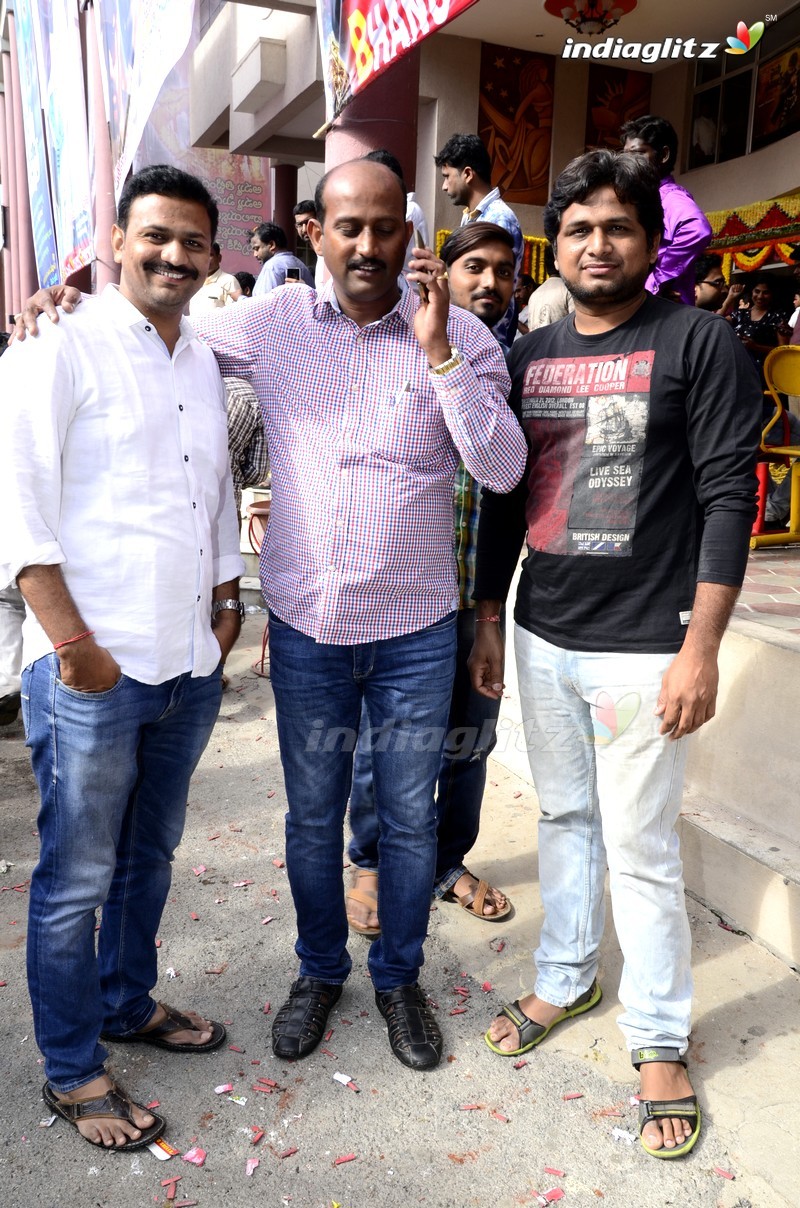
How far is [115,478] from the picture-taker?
2.09 metres

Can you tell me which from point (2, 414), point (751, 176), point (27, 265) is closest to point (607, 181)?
point (2, 414)

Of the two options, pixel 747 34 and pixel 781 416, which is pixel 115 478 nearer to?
pixel 781 416

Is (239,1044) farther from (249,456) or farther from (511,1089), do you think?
(249,456)

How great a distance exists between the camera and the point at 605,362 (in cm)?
227

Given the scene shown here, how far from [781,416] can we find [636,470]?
435cm

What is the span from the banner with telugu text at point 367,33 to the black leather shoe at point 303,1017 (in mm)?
3014

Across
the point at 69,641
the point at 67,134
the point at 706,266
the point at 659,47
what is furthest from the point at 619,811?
the point at 659,47

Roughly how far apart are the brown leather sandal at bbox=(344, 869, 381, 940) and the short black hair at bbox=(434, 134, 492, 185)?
3.24 meters

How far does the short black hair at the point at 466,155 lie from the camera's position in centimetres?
445

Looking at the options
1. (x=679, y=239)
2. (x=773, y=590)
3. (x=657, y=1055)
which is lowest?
(x=657, y=1055)

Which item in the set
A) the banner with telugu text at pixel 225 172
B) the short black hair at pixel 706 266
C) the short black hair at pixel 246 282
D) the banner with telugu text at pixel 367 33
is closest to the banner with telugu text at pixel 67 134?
the short black hair at pixel 246 282

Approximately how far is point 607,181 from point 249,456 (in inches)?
49.3

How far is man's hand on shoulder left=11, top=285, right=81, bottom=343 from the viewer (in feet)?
6.76

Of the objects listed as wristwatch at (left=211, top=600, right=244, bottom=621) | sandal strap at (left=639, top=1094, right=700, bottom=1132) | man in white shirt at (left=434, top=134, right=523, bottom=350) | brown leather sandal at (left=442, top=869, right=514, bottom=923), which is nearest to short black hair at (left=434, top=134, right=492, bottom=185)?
man in white shirt at (left=434, top=134, right=523, bottom=350)
